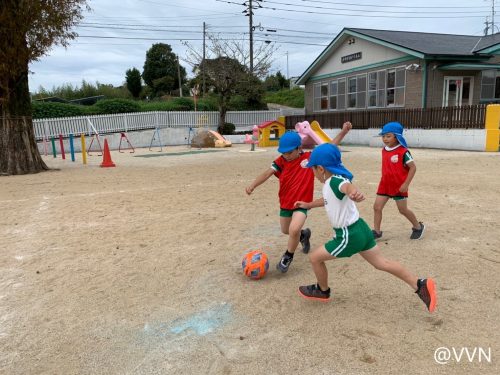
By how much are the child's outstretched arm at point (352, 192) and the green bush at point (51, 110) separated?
2503 cm

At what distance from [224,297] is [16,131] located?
12.2 metres

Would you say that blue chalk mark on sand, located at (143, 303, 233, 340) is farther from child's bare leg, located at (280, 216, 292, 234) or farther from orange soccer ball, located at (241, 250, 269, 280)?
child's bare leg, located at (280, 216, 292, 234)

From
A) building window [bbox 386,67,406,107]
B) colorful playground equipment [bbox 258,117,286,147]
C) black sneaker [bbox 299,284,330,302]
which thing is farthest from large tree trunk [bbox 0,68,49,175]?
building window [bbox 386,67,406,107]

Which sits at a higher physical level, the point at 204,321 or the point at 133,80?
the point at 133,80

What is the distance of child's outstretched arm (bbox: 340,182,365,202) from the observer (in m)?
2.81

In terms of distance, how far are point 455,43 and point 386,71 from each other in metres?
4.58

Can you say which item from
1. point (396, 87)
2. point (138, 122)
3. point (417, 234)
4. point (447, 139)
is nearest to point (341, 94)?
point (396, 87)

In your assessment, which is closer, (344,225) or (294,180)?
(344,225)

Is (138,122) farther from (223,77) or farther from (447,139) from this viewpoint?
(447,139)

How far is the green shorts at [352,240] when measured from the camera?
3.07m

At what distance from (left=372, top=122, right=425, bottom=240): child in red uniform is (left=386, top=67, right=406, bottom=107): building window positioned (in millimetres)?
18838

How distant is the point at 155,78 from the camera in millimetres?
56906

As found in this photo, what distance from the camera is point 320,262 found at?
10.7 ft

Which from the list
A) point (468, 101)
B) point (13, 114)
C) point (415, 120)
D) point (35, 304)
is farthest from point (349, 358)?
point (468, 101)
